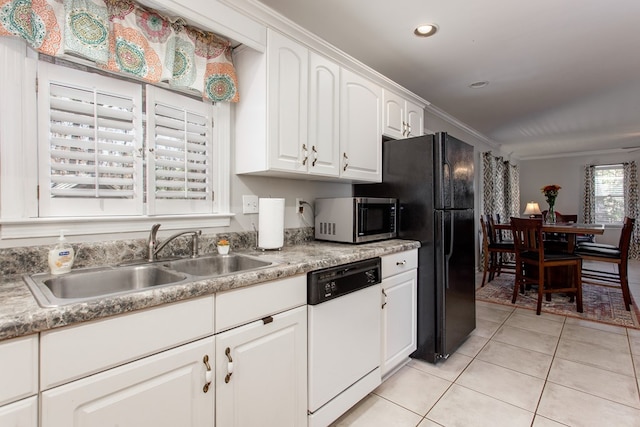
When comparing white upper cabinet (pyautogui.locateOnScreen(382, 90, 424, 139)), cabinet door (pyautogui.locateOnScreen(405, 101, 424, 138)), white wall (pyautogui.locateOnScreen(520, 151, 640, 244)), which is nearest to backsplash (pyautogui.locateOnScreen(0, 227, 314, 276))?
white upper cabinet (pyautogui.locateOnScreen(382, 90, 424, 139))

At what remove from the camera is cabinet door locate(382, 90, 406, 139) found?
249 cm

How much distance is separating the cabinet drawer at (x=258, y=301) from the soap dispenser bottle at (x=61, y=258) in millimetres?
629

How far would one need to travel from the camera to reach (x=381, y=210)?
7.39ft

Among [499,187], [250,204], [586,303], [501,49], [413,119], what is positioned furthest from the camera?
[499,187]

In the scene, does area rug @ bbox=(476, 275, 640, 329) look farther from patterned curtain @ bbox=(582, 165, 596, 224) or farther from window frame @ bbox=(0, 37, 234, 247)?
window frame @ bbox=(0, 37, 234, 247)

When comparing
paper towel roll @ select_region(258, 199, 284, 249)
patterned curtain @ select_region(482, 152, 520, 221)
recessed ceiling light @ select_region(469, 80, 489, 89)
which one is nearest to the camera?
paper towel roll @ select_region(258, 199, 284, 249)

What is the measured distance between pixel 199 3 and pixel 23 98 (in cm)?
82

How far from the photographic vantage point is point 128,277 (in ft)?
4.44

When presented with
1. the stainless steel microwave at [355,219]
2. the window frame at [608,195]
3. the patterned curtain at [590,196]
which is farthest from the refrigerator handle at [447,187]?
the window frame at [608,195]

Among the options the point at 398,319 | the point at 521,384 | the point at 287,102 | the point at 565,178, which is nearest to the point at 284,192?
the point at 287,102

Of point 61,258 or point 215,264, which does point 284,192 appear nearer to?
point 215,264

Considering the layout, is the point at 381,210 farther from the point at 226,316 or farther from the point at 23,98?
the point at 23,98

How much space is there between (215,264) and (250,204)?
1.54 feet

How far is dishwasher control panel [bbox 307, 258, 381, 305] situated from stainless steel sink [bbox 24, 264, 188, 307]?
562 mm
